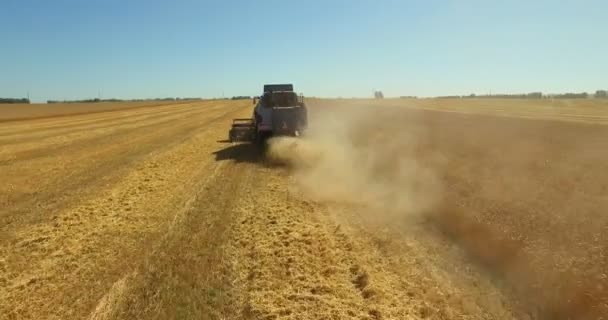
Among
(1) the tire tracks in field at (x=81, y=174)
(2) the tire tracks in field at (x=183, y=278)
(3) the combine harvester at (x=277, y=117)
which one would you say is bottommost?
(2) the tire tracks in field at (x=183, y=278)

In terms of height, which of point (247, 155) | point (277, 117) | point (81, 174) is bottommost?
point (81, 174)

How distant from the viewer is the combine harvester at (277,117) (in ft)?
46.2

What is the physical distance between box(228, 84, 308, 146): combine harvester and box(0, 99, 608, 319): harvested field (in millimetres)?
2044

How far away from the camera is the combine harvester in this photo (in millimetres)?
14070

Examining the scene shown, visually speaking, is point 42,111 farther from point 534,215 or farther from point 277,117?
point 534,215

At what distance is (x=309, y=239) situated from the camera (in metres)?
6.04

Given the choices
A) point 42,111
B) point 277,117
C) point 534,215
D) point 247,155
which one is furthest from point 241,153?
point 42,111

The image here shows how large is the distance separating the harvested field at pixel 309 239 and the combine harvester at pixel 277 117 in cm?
204

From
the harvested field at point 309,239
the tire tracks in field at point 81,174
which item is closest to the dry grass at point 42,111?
the tire tracks in field at point 81,174

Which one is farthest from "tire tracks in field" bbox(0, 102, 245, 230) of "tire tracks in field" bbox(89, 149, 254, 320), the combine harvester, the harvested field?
the combine harvester

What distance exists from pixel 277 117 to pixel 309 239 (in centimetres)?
848

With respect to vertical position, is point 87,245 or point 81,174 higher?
point 81,174

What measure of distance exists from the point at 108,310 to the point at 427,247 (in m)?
4.16

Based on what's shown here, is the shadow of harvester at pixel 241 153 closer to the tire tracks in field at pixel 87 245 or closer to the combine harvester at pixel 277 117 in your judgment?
the combine harvester at pixel 277 117
